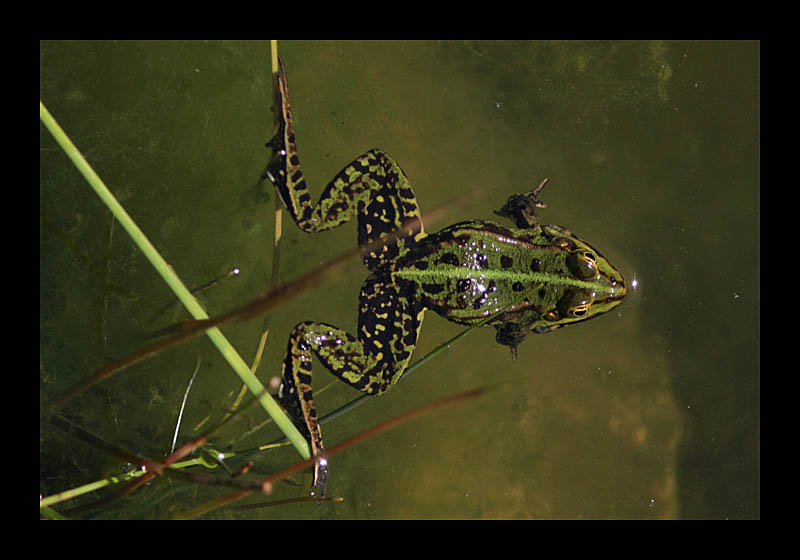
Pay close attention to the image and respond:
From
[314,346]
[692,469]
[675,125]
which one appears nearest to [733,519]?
[692,469]

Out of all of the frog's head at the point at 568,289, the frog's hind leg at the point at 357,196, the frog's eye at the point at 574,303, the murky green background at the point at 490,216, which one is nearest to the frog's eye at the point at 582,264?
the frog's head at the point at 568,289

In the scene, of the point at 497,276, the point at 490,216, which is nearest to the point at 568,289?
the point at 497,276

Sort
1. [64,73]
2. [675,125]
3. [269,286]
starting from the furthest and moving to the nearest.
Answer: [675,125] < [269,286] < [64,73]

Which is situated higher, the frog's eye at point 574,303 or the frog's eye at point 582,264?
the frog's eye at point 582,264

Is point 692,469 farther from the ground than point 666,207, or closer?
closer

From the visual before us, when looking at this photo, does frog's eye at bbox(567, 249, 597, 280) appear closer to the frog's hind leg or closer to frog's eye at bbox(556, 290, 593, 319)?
frog's eye at bbox(556, 290, 593, 319)

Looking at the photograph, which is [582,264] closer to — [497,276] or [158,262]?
[497,276]

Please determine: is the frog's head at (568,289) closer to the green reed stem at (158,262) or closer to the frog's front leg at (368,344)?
the frog's front leg at (368,344)

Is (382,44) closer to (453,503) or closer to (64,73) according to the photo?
(64,73)
